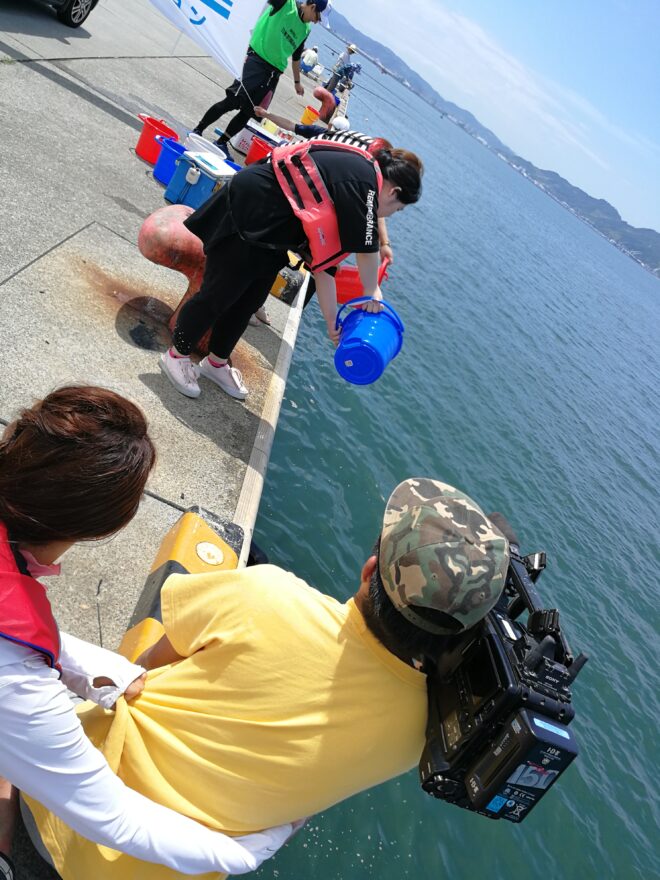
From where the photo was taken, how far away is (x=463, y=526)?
5.86 feet

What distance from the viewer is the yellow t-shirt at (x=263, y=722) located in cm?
179

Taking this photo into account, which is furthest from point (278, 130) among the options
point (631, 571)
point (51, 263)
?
point (631, 571)

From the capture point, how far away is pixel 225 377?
5535mm

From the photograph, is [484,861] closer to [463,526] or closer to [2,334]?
[463,526]

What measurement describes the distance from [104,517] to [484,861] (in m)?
4.34

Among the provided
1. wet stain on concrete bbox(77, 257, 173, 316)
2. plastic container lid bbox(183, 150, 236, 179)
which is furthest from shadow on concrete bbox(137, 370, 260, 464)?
plastic container lid bbox(183, 150, 236, 179)

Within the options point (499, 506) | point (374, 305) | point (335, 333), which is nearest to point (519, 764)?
point (374, 305)

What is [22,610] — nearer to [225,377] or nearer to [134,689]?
[134,689]

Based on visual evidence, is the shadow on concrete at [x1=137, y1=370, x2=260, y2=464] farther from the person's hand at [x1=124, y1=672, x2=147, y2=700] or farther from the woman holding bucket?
the person's hand at [x1=124, y1=672, x2=147, y2=700]

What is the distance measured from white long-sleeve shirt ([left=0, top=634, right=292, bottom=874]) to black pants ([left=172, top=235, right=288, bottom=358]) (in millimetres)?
3538

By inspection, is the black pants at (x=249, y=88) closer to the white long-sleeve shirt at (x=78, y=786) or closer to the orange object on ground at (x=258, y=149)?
the orange object on ground at (x=258, y=149)

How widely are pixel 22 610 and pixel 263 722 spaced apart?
2.16ft

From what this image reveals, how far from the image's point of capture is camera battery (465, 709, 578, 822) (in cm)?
171

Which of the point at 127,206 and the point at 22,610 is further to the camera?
the point at 127,206
